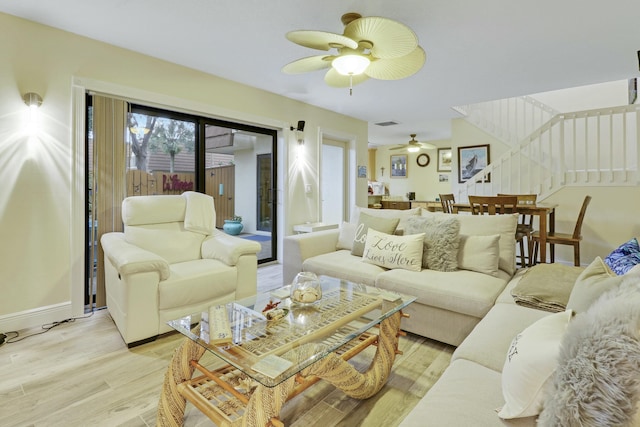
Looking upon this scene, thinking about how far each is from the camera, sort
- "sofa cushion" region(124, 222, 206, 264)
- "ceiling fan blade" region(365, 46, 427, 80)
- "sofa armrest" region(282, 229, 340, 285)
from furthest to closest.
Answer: "sofa armrest" region(282, 229, 340, 285) < "sofa cushion" region(124, 222, 206, 264) < "ceiling fan blade" region(365, 46, 427, 80)

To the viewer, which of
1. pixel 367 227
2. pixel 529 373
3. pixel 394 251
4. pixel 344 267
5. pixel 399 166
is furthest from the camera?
pixel 399 166

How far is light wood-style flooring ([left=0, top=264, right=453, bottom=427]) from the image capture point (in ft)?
5.08

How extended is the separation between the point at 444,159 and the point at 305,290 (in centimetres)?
768

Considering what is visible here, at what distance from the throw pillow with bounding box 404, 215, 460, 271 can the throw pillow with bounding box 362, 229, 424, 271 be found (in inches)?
2.7

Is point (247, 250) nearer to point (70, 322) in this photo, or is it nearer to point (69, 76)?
point (70, 322)

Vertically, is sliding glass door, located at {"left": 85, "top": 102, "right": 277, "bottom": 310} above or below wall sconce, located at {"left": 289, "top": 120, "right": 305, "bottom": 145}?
below

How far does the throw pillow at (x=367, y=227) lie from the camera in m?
2.95

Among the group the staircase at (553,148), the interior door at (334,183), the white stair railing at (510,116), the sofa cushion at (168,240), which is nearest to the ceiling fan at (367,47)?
the sofa cushion at (168,240)

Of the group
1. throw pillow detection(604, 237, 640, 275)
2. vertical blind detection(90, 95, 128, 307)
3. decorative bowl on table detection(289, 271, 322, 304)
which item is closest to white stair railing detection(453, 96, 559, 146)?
throw pillow detection(604, 237, 640, 275)

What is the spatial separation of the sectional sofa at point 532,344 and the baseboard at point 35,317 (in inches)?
103

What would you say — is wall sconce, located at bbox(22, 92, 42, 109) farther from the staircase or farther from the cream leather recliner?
the staircase

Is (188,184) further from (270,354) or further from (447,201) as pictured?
(447,201)

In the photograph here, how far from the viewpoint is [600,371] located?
0.68 m

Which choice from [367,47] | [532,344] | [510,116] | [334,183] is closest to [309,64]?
[367,47]
